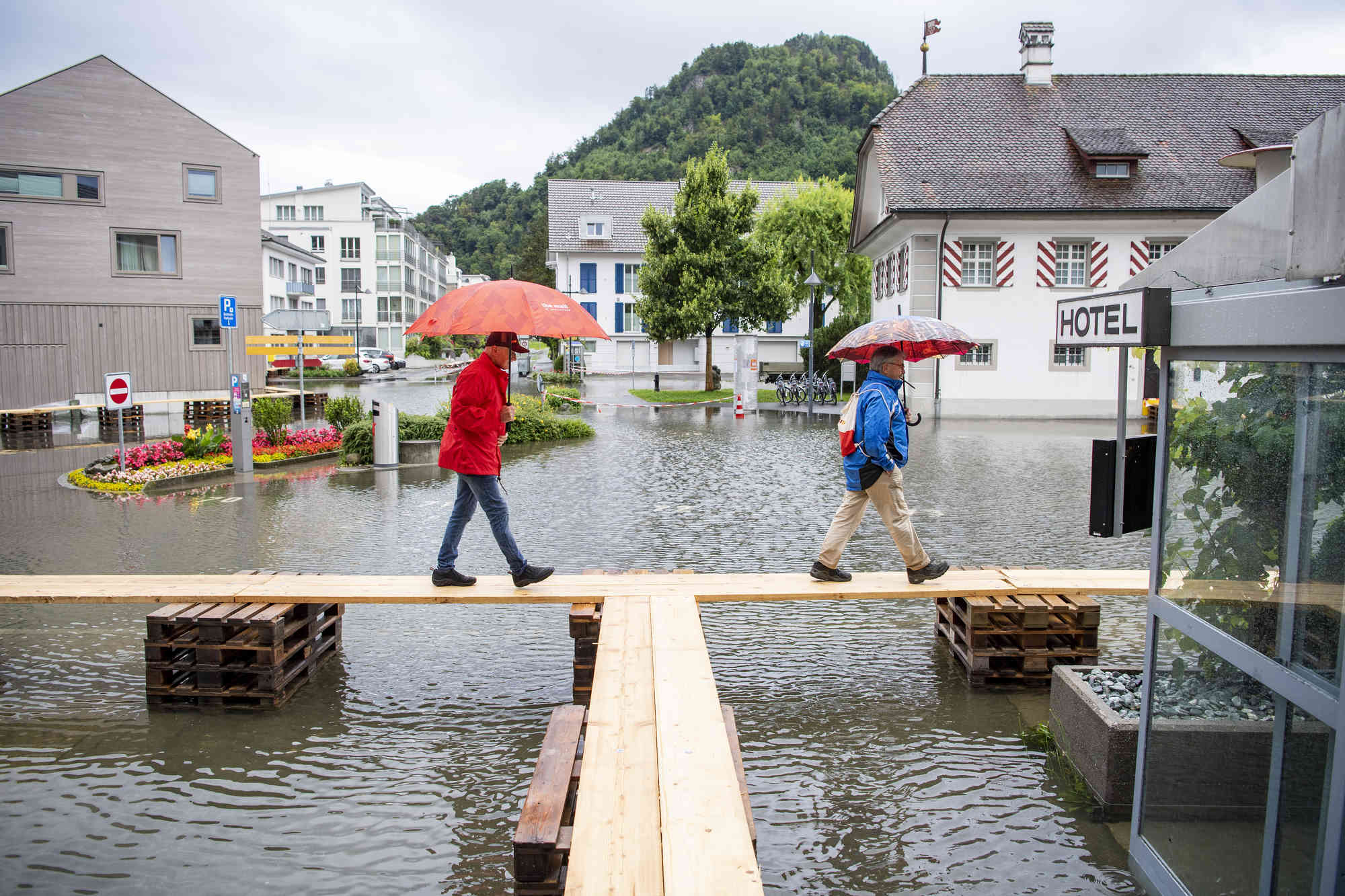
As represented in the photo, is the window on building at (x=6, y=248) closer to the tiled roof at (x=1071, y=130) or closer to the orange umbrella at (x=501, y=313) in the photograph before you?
the tiled roof at (x=1071, y=130)

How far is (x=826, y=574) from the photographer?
6.41 m

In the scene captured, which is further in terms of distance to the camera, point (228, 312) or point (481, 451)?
point (228, 312)

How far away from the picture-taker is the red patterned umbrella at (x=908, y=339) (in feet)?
21.8

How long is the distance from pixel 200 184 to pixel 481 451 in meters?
30.7

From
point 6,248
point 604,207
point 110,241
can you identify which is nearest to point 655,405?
point 110,241

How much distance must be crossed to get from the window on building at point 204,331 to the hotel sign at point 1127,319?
1290 inches

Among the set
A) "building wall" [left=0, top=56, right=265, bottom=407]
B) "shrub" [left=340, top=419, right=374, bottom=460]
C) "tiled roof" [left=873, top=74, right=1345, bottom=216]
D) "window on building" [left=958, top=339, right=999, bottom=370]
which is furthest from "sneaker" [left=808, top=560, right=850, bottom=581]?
"building wall" [left=0, top=56, right=265, bottom=407]

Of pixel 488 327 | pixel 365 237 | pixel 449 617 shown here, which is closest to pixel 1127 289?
Result: pixel 488 327

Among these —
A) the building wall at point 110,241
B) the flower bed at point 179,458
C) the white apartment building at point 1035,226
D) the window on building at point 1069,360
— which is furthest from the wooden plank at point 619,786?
the building wall at point 110,241

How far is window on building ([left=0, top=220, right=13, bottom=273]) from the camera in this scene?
30.5 metres

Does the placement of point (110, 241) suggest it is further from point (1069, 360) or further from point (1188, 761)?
point (1188, 761)

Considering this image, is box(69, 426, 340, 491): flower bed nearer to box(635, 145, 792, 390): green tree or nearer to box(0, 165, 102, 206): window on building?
box(0, 165, 102, 206): window on building

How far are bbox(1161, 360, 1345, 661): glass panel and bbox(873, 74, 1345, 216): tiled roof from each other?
2587 centimetres

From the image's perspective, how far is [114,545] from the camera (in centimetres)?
1012
